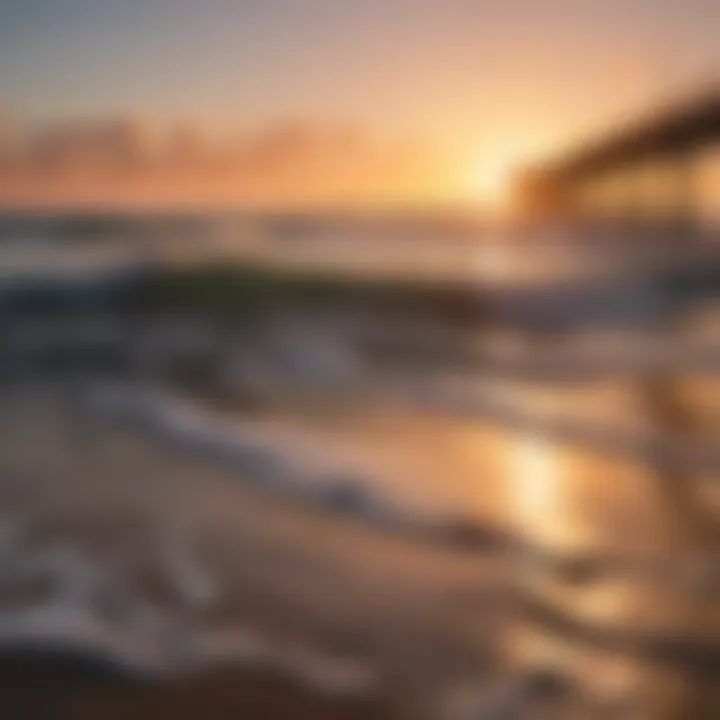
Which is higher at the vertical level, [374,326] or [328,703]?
[374,326]

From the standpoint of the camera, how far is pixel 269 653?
51 cm

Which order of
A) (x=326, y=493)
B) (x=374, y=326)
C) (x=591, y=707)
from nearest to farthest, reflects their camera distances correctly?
(x=591, y=707) < (x=326, y=493) < (x=374, y=326)

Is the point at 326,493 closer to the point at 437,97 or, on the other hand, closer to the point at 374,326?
the point at 374,326

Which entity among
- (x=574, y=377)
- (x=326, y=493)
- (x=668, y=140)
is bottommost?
(x=326, y=493)

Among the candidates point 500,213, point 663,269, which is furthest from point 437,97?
point 663,269

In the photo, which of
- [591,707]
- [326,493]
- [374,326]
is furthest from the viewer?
[374,326]

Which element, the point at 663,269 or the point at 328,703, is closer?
the point at 328,703

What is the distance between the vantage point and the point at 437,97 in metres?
0.70

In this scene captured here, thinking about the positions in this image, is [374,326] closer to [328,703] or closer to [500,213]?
[500,213]

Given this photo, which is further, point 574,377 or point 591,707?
point 574,377

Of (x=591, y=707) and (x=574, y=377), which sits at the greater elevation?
(x=574, y=377)

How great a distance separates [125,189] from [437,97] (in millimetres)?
232

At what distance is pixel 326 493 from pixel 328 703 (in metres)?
0.17

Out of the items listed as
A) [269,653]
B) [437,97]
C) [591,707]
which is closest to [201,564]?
[269,653]
